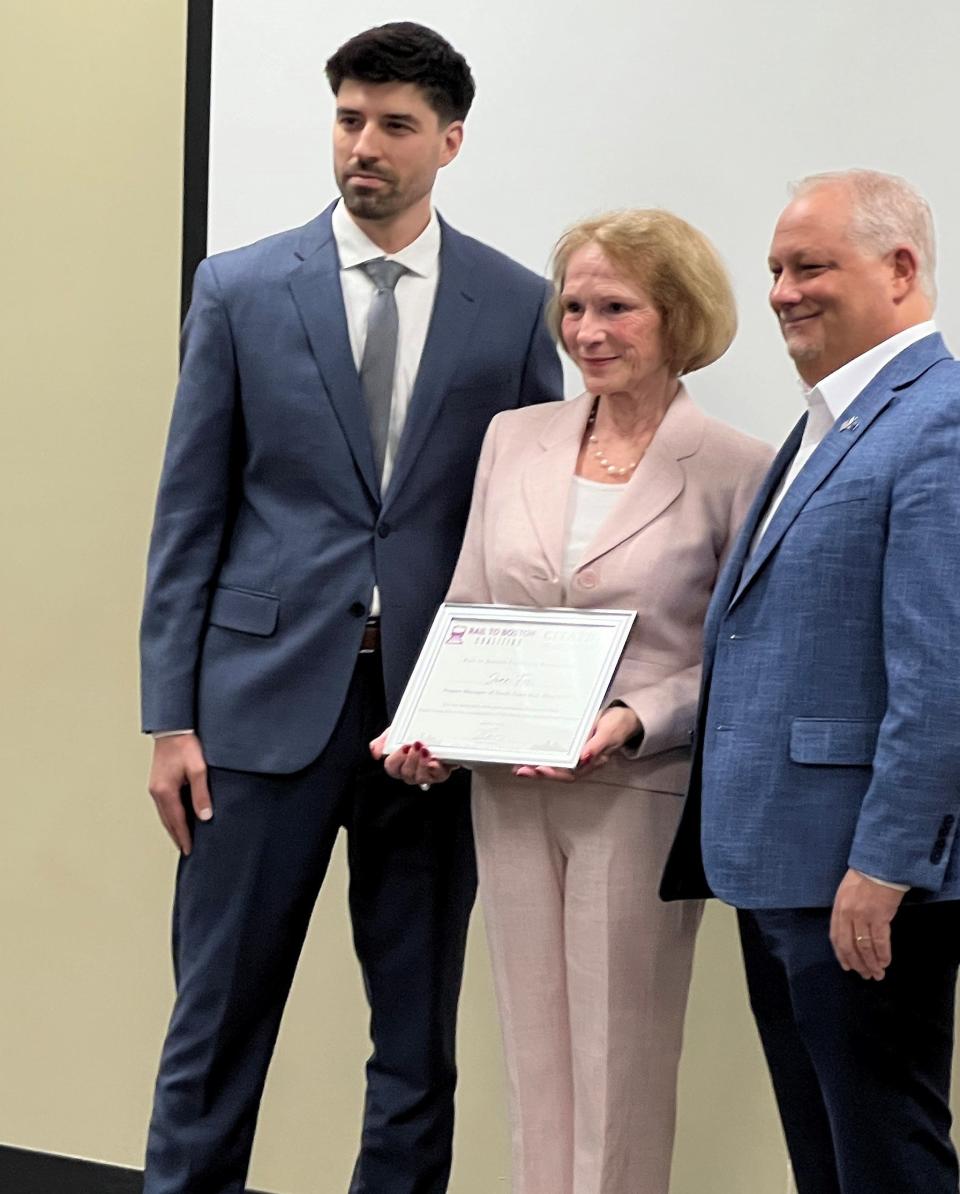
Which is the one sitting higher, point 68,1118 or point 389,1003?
point 389,1003

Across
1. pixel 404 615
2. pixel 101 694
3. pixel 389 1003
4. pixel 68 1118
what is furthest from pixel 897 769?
pixel 68 1118

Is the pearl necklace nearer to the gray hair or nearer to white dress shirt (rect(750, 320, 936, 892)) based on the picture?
white dress shirt (rect(750, 320, 936, 892))

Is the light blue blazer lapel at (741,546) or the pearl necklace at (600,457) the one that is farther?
the pearl necklace at (600,457)

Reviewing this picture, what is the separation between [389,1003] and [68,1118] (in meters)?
1.22

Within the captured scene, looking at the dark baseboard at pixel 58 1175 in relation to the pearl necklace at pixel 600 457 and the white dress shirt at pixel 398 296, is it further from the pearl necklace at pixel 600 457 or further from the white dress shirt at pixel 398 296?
the pearl necklace at pixel 600 457

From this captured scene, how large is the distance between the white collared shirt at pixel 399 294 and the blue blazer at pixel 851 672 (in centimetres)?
65

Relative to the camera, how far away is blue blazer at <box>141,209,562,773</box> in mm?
2393

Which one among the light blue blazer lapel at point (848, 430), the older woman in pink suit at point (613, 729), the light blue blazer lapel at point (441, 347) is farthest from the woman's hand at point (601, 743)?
the light blue blazer lapel at point (441, 347)

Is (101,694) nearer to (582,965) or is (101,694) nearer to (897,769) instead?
(582,965)

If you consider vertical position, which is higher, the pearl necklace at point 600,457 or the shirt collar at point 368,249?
the shirt collar at point 368,249

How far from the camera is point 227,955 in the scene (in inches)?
95.2

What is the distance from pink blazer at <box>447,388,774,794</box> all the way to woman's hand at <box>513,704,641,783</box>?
0.07ft

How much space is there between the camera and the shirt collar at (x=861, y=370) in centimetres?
195

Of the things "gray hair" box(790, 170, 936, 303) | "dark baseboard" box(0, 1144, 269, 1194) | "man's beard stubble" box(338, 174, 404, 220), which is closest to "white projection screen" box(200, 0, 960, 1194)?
"dark baseboard" box(0, 1144, 269, 1194)
